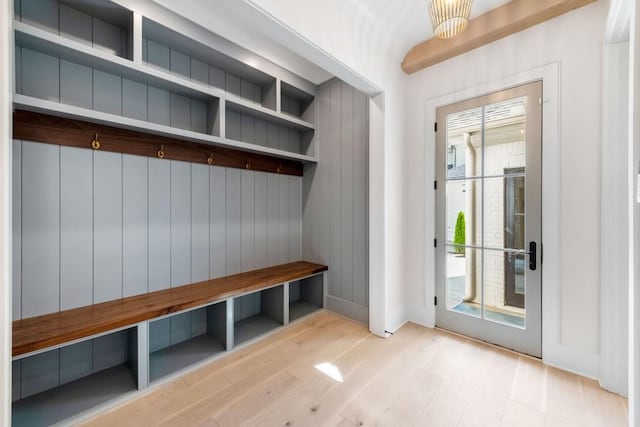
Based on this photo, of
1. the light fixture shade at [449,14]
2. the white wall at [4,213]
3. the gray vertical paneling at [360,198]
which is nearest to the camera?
the white wall at [4,213]

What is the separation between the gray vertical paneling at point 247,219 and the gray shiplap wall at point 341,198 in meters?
0.74

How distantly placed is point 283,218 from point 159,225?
134cm

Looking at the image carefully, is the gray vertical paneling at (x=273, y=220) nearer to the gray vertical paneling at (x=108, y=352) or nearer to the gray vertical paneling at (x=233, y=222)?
the gray vertical paneling at (x=233, y=222)

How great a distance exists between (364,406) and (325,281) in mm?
1564

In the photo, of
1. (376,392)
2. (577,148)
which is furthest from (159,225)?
(577,148)

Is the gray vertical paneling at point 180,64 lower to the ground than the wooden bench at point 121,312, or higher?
higher

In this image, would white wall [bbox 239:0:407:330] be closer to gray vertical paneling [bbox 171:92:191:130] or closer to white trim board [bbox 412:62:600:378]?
white trim board [bbox 412:62:600:378]

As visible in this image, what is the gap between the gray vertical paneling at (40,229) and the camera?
1682 mm

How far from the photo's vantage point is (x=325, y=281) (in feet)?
10.4

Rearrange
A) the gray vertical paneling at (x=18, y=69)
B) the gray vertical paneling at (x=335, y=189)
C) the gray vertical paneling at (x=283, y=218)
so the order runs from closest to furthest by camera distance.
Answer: the gray vertical paneling at (x=18, y=69), the gray vertical paneling at (x=335, y=189), the gray vertical paneling at (x=283, y=218)

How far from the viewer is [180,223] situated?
2381 mm

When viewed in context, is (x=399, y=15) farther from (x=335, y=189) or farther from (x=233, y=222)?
(x=233, y=222)

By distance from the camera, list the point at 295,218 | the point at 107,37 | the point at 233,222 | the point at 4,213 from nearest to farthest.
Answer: the point at 4,213
the point at 107,37
the point at 233,222
the point at 295,218

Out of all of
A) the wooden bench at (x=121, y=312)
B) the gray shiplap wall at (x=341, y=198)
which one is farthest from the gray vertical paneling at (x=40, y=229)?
the gray shiplap wall at (x=341, y=198)
